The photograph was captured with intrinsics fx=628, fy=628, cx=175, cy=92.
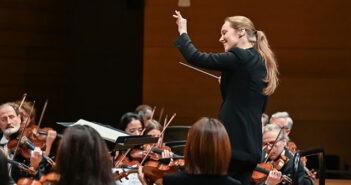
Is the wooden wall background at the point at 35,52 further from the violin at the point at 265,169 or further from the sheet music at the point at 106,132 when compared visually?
the sheet music at the point at 106,132

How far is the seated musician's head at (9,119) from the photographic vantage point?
14.1 ft

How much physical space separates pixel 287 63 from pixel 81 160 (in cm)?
619

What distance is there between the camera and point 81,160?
86.7 inches

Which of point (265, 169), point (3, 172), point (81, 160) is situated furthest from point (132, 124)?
point (3, 172)

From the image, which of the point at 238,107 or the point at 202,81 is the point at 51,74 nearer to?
the point at 202,81

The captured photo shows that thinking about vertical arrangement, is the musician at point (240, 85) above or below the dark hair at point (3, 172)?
above

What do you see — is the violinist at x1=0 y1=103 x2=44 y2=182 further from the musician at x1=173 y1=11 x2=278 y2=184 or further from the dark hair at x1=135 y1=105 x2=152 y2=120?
the dark hair at x1=135 y1=105 x2=152 y2=120

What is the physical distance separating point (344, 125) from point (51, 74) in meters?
4.31

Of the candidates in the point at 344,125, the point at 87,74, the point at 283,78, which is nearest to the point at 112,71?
the point at 87,74

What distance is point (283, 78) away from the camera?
26.6 ft

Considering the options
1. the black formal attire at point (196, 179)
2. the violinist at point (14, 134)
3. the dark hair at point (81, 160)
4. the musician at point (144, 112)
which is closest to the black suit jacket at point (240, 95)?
the black formal attire at point (196, 179)

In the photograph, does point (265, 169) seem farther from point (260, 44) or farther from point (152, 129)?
point (152, 129)

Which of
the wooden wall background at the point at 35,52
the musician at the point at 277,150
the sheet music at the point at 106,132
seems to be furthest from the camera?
the wooden wall background at the point at 35,52

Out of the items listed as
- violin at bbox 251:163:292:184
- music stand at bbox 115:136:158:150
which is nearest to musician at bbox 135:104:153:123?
violin at bbox 251:163:292:184
